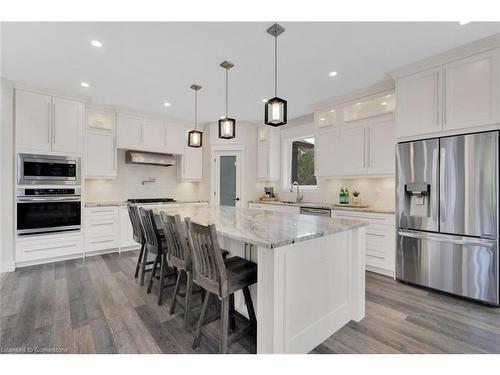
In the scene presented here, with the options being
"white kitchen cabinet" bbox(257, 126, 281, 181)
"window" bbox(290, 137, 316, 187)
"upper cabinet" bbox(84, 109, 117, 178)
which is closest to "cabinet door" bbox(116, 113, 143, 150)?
"upper cabinet" bbox(84, 109, 117, 178)

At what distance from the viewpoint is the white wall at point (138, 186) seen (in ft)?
15.9

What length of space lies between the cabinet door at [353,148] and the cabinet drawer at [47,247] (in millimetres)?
4669

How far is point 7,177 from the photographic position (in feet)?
11.5

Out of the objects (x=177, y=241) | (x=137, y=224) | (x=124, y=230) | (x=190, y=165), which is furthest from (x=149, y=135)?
(x=177, y=241)

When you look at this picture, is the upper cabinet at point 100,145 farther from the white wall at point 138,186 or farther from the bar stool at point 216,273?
the bar stool at point 216,273

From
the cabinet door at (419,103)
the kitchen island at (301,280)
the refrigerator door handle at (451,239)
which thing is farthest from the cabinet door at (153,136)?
the refrigerator door handle at (451,239)

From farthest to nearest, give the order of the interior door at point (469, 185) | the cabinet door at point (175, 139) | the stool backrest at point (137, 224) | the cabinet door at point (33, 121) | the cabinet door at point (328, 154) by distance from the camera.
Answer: the cabinet door at point (175, 139) → the cabinet door at point (328, 154) → the cabinet door at point (33, 121) → the stool backrest at point (137, 224) → the interior door at point (469, 185)

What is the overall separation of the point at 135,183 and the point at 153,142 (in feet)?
3.28

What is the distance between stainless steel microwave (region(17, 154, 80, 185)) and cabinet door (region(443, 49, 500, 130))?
212 inches

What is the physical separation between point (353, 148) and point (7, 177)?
17.2 ft

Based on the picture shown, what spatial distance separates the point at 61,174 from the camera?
3936 mm
